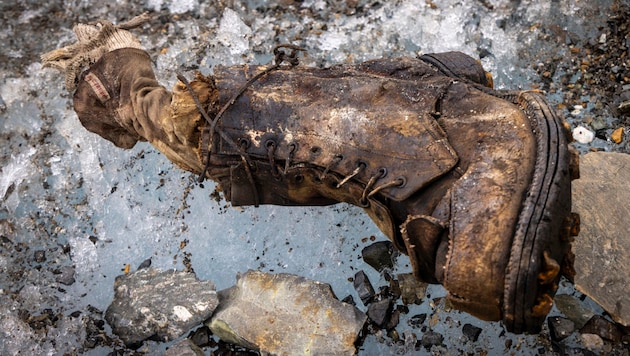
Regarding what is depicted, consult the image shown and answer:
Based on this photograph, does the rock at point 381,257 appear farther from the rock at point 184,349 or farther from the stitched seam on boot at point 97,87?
the stitched seam on boot at point 97,87

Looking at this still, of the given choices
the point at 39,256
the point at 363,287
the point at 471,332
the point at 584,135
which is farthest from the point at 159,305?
the point at 584,135

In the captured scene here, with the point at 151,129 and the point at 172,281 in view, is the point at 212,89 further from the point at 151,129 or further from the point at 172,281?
the point at 172,281

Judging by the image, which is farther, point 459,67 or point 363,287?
point 363,287

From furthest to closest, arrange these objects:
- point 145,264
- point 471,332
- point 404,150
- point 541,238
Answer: point 145,264 < point 471,332 < point 404,150 < point 541,238

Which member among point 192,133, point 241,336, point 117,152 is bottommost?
point 241,336

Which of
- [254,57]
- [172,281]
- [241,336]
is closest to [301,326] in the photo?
[241,336]

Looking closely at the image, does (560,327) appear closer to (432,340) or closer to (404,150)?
(432,340)

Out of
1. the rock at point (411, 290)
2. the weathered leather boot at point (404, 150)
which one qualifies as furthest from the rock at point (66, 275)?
the rock at point (411, 290)
